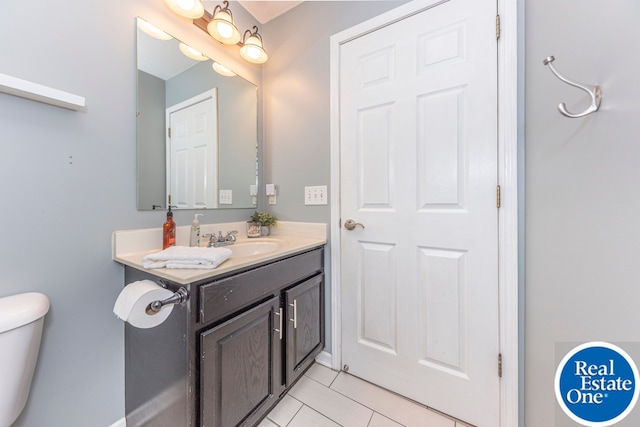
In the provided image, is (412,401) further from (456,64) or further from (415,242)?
(456,64)

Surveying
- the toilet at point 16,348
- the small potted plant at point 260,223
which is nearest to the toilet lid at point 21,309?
the toilet at point 16,348

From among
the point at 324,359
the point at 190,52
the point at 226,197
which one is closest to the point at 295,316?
the point at 324,359

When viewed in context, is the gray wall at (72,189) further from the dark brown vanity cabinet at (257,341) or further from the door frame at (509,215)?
the door frame at (509,215)

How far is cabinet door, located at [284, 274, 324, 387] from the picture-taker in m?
1.20

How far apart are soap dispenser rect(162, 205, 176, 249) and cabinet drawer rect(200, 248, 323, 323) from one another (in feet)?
1.55

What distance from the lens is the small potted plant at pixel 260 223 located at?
164 cm

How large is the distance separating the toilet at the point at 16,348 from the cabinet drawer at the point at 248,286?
0.51m

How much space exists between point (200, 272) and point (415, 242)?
1043 millimetres

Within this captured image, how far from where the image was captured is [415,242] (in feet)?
4.03

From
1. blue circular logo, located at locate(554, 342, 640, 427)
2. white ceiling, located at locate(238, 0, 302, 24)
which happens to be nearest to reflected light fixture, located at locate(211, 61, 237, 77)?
white ceiling, located at locate(238, 0, 302, 24)

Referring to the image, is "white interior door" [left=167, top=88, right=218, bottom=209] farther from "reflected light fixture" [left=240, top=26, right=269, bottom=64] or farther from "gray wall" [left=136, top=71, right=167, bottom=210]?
"reflected light fixture" [left=240, top=26, right=269, bottom=64]

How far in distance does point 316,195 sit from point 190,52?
3.69 ft

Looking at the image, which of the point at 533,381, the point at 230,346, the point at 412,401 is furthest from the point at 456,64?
the point at 412,401

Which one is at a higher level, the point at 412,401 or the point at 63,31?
the point at 63,31
